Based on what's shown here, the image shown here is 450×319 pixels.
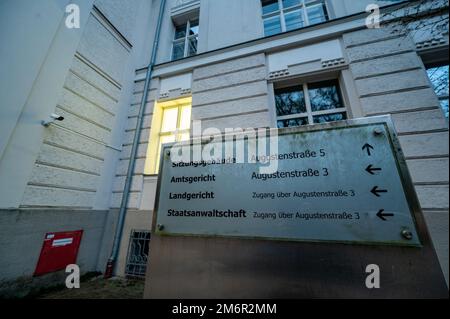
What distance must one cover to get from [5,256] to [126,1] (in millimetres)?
6888

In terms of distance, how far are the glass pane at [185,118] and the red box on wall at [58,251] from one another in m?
3.20

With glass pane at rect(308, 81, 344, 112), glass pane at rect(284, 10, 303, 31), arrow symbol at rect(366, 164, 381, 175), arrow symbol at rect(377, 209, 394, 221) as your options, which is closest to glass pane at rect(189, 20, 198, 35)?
glass pane at rect(284, 10, 303, 31)

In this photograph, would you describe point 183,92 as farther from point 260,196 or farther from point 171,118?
point 260,196

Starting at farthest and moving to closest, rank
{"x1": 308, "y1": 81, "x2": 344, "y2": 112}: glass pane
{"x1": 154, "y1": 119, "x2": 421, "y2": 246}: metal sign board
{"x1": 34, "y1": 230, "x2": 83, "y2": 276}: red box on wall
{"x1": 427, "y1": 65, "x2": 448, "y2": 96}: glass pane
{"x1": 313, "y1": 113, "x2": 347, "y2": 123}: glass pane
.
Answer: {"x1": 308, "y1": 81, "x2": 344, "y2": 112}: glass pane
{"x1": 313, "y1": 113, "x2": 347, "y2": 123}: glass pane
{"x1": 427, "y1": 65, "x2": 448, "y2": 96}: glass pane
{"x1": 34, "y1": 230, "x2": 83, "y2": 276}: red box on wall
{"x1": 154, "y1": 119, "x2": 421, "y2": 246}: metal sign board

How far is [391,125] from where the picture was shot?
1.64 metres

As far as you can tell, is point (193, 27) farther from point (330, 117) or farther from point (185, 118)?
point (330, 117)

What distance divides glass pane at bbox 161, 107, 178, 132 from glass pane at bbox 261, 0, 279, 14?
401cm

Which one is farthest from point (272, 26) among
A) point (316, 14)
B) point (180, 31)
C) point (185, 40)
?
point (180, 31)

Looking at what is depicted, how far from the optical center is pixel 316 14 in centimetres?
475

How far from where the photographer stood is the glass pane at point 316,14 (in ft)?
15.3

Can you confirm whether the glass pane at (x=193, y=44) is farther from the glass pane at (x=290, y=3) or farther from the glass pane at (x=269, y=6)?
the glass pane at (x=290, y=3)

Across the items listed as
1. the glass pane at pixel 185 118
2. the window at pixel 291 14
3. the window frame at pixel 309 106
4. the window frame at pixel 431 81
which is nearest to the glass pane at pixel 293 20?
the window at pixel 291 14

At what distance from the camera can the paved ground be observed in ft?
9.45

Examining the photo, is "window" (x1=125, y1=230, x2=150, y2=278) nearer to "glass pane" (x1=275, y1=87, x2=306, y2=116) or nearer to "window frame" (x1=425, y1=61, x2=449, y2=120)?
"glass pane" (x1=275, y1=87, x2=306, y2=116)
